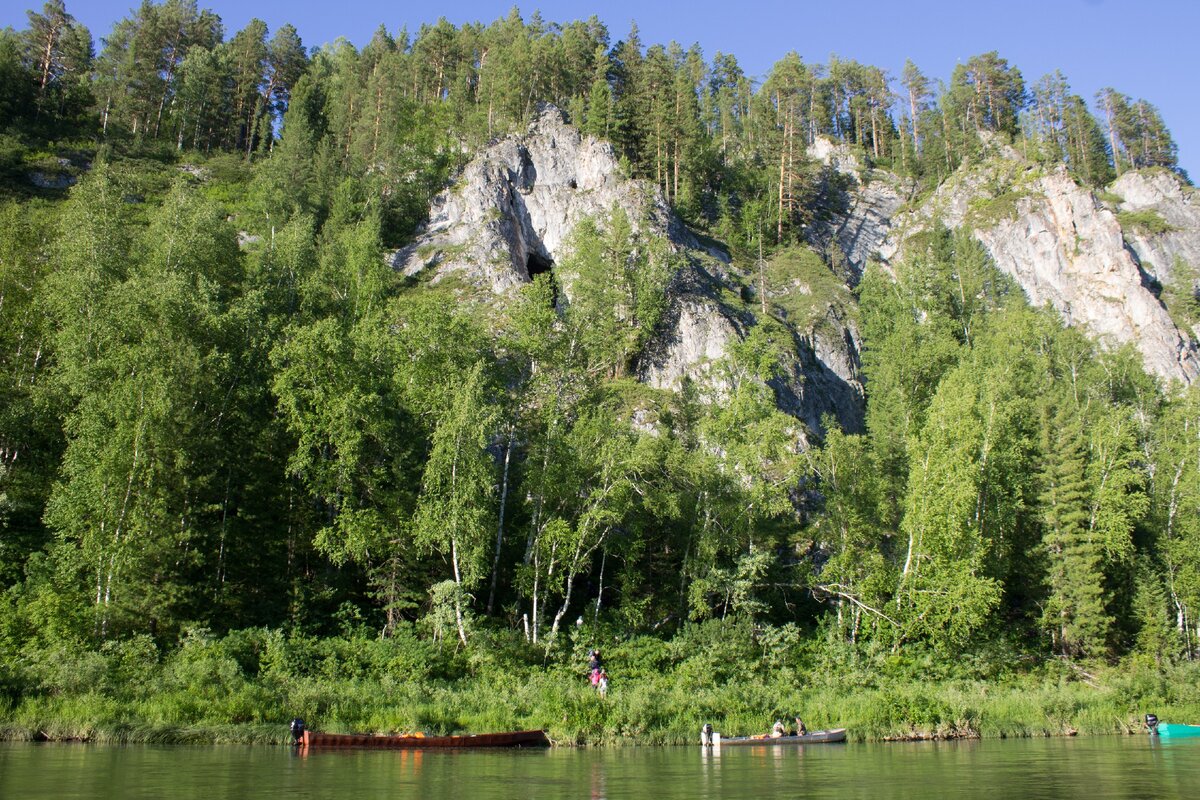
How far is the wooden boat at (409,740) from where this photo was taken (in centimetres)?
2092

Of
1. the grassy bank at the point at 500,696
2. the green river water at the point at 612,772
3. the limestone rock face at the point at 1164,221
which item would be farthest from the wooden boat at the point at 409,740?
the limestone rock face at the point at 1164,221

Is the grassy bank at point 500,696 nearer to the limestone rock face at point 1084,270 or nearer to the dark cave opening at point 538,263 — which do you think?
the dark cave opening at point 538,263

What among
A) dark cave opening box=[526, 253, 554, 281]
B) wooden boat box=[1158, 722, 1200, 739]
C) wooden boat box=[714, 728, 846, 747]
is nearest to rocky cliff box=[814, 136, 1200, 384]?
dark cave opening box=[526, 253, 554, 281]

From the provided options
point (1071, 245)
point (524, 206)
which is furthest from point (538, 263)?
point (1071, 245)

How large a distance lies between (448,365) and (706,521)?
1283cm

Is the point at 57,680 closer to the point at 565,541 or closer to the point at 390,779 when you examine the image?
the point at 390,779

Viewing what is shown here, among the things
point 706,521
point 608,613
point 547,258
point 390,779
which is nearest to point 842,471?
point 706,521

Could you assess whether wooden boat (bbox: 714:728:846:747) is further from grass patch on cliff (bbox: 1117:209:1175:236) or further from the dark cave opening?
grass patch on cliff (bbox: 1117:209:1175:236)

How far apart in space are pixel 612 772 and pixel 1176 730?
19987 millimetres

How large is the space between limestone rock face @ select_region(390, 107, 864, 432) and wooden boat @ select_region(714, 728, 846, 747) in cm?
2726

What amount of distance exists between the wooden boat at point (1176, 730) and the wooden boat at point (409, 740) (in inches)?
784

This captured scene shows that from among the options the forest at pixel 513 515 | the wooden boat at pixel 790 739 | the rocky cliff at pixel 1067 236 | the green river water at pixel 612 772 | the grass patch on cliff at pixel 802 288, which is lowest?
the wooden boat at pixel 790 739

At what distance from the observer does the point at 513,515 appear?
115 ft

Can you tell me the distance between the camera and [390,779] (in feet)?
48.0
